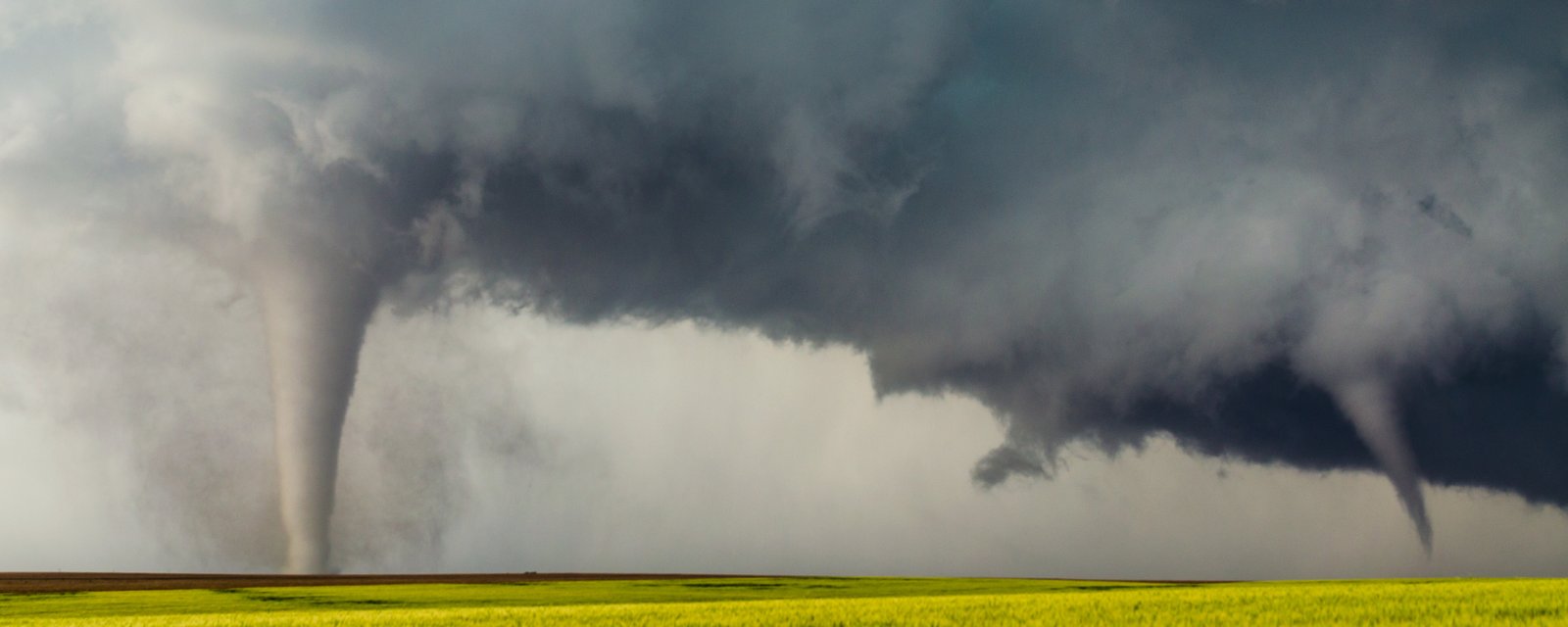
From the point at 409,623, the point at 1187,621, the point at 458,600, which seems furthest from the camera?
the point at 458,600

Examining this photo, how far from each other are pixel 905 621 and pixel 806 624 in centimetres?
224

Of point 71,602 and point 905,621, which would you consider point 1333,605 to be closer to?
point 905,621

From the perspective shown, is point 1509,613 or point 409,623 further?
point 409,623

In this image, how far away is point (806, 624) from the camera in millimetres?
21844

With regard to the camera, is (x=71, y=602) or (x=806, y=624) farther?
(x=71, y=602)

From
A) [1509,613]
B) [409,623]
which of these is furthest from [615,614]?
[1509,613]

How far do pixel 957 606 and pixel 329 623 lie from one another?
1725cm

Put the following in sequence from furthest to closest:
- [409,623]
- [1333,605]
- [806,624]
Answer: [409,623], [1333,605], [806,624]

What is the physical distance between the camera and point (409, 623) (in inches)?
1029

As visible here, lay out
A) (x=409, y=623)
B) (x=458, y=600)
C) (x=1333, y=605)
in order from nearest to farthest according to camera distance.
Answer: (x=1333, y=605)
(x=409, y=623)
(x=458, y=600)

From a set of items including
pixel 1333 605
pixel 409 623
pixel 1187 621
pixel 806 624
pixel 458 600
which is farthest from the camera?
pixel 458 600

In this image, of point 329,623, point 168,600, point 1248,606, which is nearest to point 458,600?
point 168,600

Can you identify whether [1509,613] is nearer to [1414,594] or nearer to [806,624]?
[1414,594]

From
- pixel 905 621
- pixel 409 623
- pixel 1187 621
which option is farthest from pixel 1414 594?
A: pixel 409 623
